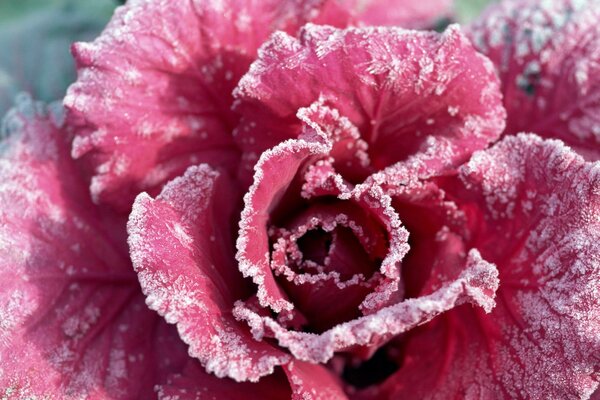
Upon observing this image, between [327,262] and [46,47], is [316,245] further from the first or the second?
[46,47]

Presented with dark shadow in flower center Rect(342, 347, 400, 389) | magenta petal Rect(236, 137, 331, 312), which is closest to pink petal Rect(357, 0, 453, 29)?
magenta petal Rect(236, 137, 331, 312)

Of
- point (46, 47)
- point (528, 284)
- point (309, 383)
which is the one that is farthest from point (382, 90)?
point (46, 47)

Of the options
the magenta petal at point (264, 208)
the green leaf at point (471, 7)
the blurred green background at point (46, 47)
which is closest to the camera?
the magenta petal at point (264, 208)

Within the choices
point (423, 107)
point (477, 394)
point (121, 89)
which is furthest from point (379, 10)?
point (477, 394)

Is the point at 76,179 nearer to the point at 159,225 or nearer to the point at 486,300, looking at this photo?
the point at 159,225

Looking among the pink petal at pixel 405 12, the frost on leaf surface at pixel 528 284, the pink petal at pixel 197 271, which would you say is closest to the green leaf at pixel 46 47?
the pink petal at pixel 197 271

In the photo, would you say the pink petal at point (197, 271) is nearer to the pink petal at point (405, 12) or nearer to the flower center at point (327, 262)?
the flower center at point (327, 262)

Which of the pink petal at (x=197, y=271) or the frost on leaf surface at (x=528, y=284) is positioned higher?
the pink petal at (x=197, y=271)
